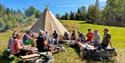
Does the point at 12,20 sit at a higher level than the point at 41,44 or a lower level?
lower

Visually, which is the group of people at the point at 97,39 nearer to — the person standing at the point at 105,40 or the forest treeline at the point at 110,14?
the person standing at the point at 105,40

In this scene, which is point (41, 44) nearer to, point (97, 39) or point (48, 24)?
point (97, 39)

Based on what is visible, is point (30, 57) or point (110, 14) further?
point (110, 14)

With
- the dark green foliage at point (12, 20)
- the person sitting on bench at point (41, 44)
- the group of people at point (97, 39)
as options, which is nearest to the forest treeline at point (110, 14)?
the dark green foliage at point (12, 20)

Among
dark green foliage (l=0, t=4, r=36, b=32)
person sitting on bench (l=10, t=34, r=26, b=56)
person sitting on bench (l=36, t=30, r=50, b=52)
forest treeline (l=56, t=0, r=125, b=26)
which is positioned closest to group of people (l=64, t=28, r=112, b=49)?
person sitting on bench (l=36, t=30, r=50, b=52)

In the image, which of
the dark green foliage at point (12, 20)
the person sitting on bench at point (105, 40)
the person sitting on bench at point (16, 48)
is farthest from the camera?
the dark green foliage at point (12, 20)

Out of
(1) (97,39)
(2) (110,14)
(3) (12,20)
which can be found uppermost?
(1) (97,39)

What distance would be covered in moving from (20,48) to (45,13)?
9.79 m

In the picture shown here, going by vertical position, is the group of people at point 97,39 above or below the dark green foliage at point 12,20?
above

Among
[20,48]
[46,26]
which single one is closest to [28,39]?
[20,48]

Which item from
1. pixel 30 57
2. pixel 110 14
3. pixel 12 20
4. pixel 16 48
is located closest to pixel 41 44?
pixel 30 57

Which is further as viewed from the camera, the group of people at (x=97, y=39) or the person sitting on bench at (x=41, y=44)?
the group of people at (x=97, y=39)

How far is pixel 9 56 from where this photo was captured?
646 inches

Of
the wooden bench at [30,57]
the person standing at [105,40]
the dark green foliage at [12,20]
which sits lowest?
the dark green foliage at [12,20]
